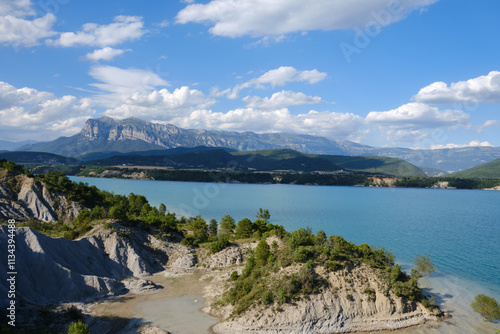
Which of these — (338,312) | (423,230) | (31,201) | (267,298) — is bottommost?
(423,230)

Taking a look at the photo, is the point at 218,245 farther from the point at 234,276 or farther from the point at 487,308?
the point at 487,308

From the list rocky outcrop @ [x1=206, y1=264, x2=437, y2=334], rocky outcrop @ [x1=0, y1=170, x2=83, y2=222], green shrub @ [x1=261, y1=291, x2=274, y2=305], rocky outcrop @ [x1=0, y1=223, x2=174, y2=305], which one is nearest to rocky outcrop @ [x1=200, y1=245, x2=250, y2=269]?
rocky outcrop @ [x1=0, y1=223, x2=174, y2=305]

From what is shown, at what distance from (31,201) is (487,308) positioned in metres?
85.6

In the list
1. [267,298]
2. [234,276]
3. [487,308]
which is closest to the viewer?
[267,298]

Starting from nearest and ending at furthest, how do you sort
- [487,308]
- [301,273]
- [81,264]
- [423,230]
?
[487,308]
[301,273]
[81,264]
[423,230]

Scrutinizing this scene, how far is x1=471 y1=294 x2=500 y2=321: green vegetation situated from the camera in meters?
36.6

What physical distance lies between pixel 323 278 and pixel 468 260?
45.6 m

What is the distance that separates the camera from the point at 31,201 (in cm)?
6712

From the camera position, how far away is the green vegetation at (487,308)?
120 ft

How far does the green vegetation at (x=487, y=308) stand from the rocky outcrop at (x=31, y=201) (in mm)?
77956

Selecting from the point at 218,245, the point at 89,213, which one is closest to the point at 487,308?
the point at 218,245

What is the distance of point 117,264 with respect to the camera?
47.7 m

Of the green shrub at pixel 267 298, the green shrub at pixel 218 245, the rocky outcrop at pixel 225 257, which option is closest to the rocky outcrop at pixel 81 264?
the rocky outcrop at pixel 225 257

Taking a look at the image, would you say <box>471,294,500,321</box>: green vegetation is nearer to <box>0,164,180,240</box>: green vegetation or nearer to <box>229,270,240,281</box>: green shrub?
<box>229,270,240,281</box>: green shrub
